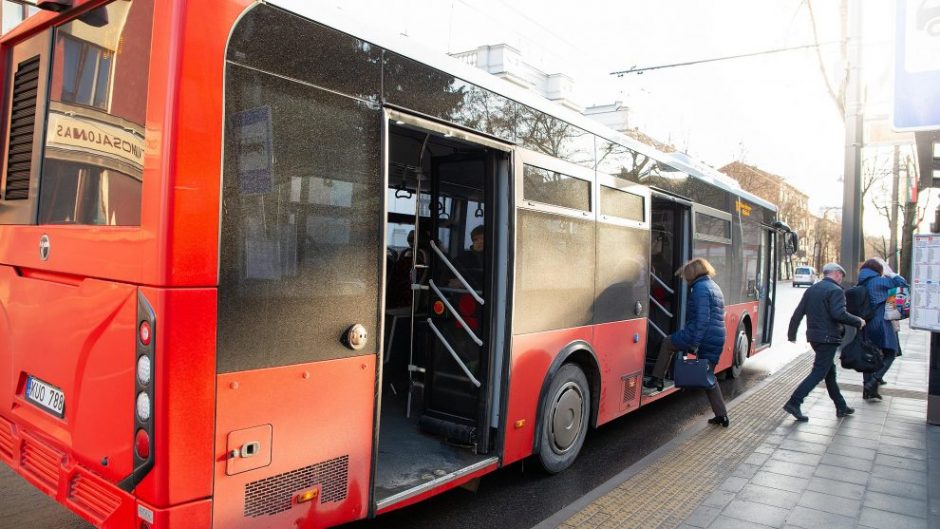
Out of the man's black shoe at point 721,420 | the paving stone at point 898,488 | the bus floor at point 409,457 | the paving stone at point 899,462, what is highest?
the bus floor at point 409,457

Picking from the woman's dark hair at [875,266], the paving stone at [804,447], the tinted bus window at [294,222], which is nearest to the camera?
the tinted bus window at [294,222]

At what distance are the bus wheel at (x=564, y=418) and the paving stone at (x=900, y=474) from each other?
2484 mm

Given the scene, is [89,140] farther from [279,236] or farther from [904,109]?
[904,109]

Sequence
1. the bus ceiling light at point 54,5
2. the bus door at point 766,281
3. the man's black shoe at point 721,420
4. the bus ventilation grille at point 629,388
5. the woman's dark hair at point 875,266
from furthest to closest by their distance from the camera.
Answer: the bus door at point 766,281 → the woman's dark hair at point 875,266 → the man's black shoe at point 721,420 → the bus ventilation grille at point 629,388 → the bus ceiling light at point 54,5

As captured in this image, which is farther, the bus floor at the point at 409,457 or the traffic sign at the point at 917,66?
the traffic sign at the point at 917,66

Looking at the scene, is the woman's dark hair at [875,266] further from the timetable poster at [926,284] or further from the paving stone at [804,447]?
the paving stone at [804,447]

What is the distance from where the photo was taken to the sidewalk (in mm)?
4301

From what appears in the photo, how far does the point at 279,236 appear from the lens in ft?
9.48

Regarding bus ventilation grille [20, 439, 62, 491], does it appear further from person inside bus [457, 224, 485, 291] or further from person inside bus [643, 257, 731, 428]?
person inside bus [643, 257, 731, 428]

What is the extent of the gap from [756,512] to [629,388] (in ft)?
6.89

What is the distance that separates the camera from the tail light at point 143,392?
2.57 meters

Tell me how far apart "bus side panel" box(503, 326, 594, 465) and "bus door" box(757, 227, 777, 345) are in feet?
24.6

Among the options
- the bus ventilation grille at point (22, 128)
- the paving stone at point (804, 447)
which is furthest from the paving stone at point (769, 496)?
the bus ventilation grille at point (22, 128)

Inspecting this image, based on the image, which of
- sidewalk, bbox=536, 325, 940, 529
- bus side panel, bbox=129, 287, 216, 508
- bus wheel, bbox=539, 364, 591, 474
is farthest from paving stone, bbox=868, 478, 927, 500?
bus side panel, bbox=129, 287, 216, 508
